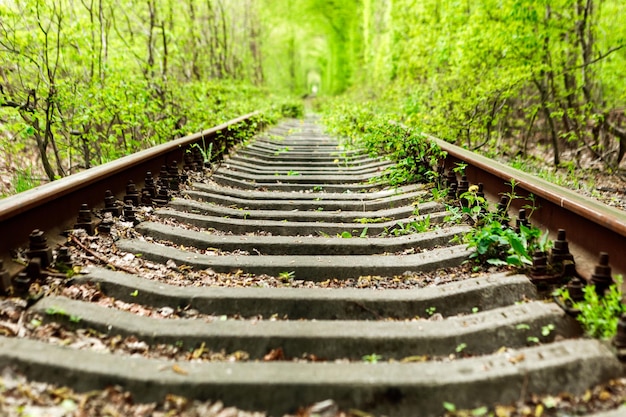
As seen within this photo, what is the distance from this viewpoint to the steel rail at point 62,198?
124 inches

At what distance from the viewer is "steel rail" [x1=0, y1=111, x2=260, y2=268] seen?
315 centimetres

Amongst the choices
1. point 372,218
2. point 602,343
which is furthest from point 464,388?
point 372,218

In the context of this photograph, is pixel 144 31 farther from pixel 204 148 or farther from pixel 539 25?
pixel 539 25

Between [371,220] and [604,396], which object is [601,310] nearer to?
[604,396]

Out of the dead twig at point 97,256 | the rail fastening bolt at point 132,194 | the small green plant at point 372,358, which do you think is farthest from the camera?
the rail fastening bolt at point 132,194

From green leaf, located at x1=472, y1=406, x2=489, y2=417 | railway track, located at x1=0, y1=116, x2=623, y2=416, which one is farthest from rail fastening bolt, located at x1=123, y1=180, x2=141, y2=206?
green leaf, located at x1=472, y1=406, x2=489, y2=417

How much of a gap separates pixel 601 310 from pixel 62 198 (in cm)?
416

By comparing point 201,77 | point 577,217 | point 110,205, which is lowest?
point 110,205

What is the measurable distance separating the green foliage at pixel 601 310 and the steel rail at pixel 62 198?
390 cm

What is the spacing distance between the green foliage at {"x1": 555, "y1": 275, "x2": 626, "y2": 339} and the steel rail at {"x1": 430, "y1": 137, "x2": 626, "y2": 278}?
0.23m

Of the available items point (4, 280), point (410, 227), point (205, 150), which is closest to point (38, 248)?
point (4, 280)

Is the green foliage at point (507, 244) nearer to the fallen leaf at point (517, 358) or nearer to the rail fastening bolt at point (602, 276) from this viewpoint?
the rail fastening bolt at point (602, 276)

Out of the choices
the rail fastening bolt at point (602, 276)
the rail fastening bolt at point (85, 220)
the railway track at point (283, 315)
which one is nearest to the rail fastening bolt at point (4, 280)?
the railway track at point (283, 315)

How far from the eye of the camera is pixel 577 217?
332cm
